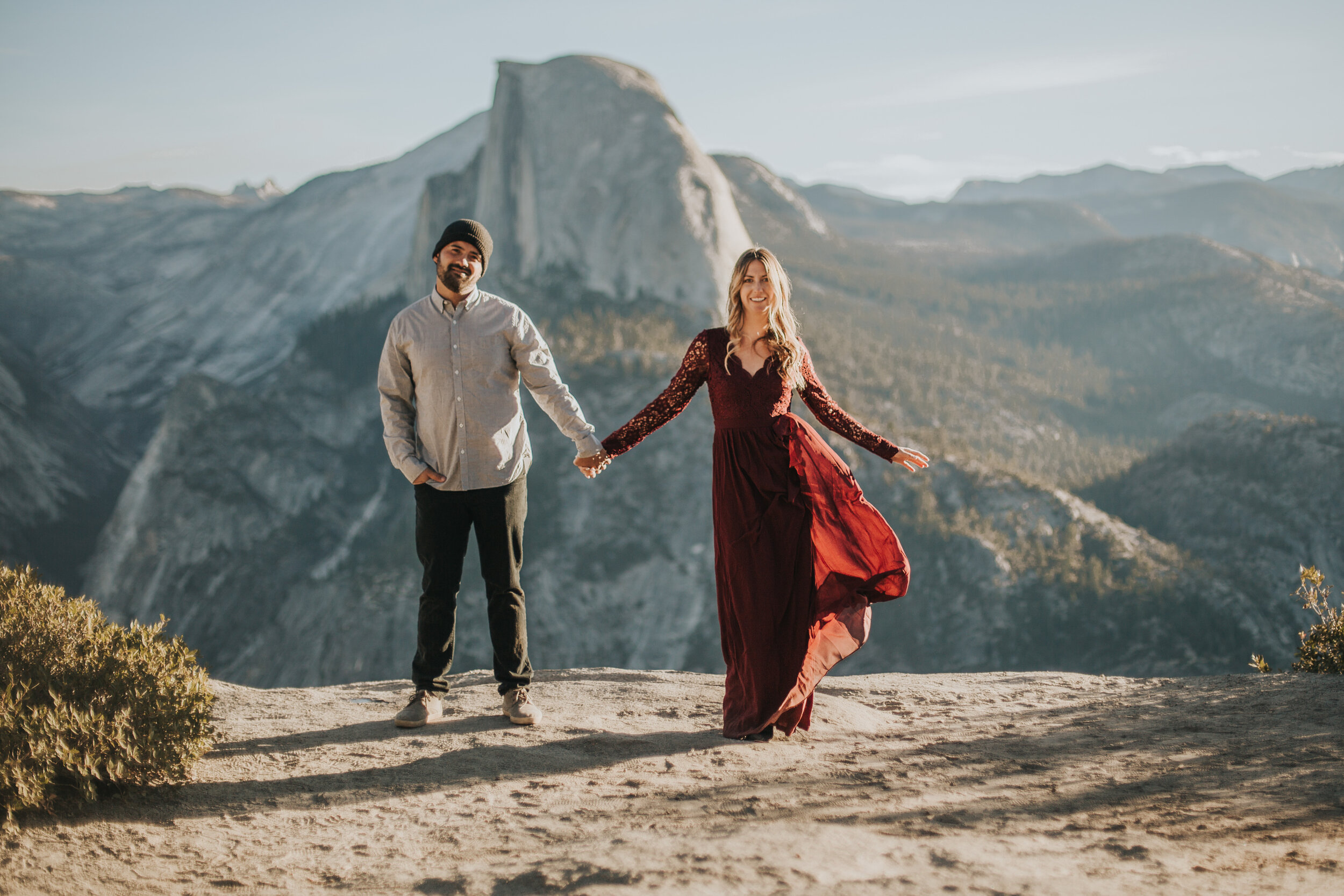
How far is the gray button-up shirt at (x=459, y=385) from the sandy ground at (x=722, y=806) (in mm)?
1265

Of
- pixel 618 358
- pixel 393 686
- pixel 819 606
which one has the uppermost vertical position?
pixel 618 358

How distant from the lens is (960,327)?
56812 millimetres

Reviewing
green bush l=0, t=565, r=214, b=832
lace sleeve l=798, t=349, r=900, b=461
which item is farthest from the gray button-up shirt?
green bush l=0, t=565, r=214, b=832

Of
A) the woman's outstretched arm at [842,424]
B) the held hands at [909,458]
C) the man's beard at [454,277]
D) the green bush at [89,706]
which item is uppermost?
the man's beard at [454,277]

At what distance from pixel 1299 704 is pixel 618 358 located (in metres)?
23.9

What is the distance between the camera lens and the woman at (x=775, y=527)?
4.12 metres

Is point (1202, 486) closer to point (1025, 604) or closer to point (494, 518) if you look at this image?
point (1025, 604)

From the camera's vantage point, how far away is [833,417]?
449 cm

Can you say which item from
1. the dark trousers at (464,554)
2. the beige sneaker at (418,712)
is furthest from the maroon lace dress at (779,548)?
the beige sneaker at (418,712)

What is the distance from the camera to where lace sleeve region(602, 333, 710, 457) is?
14.3 feet

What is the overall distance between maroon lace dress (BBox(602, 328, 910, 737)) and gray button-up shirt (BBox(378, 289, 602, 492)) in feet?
1.86

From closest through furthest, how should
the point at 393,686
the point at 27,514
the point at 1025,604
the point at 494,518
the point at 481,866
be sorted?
1. the point at 481,866
2. the point at 494,518
3. the point at 393,686
4. the point at 1025,604
5. the point at 27,514

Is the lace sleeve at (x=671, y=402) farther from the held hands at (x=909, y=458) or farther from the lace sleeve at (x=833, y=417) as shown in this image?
the held hands at (x=909, y=458)

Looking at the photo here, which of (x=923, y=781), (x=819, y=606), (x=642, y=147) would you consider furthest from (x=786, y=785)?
(x=642, y=147)
